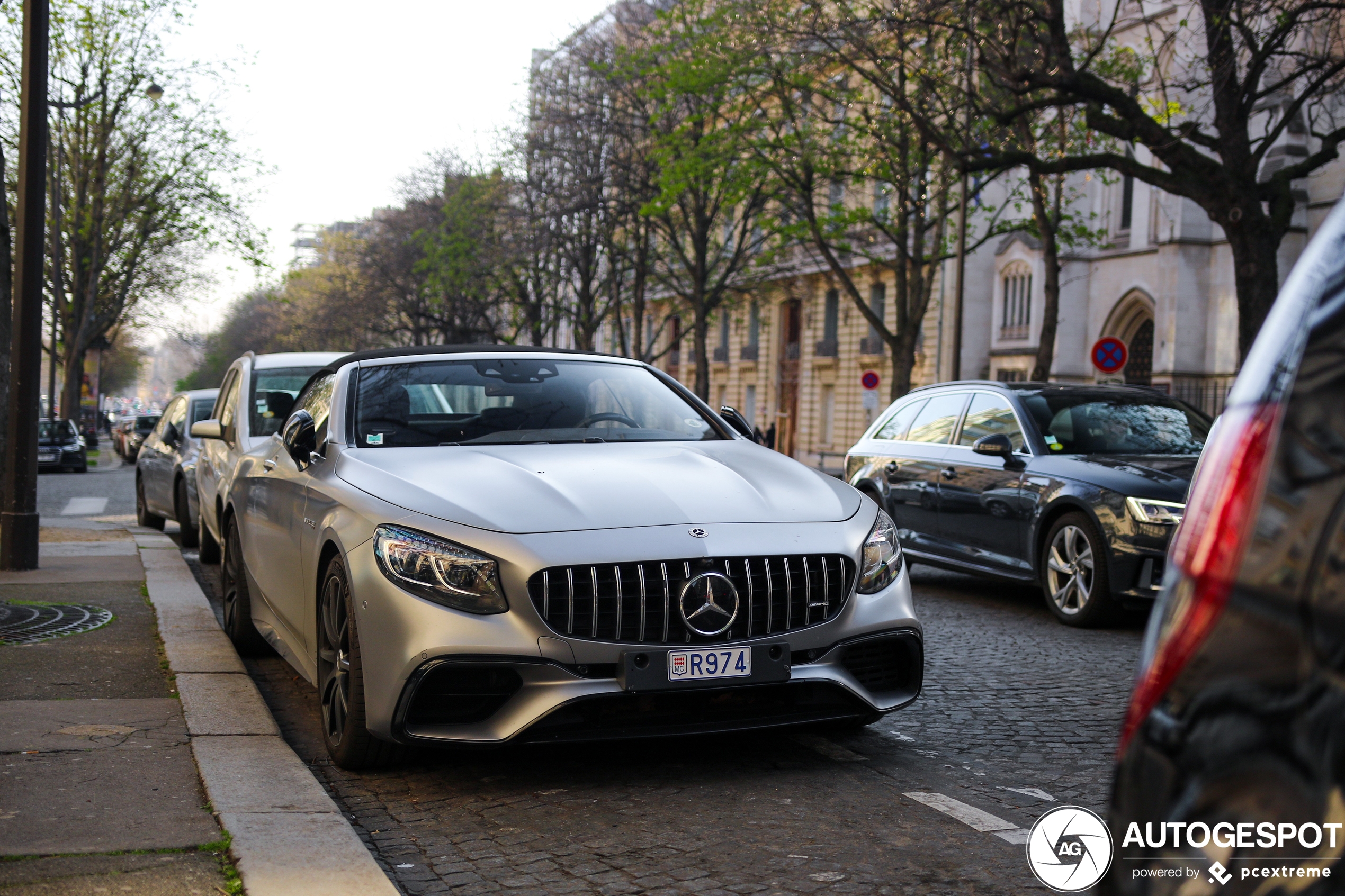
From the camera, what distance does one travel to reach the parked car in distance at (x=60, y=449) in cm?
3325

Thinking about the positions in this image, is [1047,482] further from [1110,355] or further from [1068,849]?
[1110,355]

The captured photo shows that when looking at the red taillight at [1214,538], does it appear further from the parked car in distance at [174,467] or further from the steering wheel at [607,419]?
the parked car in distance at [174,467]

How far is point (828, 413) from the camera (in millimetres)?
53000

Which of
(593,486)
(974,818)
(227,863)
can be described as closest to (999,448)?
(593,486)

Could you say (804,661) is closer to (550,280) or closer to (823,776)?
(823,776)

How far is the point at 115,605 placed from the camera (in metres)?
8.56

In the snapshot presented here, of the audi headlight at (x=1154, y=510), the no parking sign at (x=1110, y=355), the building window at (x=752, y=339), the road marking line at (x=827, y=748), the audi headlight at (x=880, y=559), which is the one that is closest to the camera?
the audi headlight at (x=880, y=559)

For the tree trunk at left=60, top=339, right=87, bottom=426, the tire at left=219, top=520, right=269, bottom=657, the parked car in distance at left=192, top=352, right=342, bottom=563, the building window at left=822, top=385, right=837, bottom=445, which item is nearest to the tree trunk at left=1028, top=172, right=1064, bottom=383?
the parked car in distance at left=192, top=352, right=342, bottom=563

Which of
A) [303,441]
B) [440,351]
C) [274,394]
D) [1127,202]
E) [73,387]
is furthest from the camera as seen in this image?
[73,387]

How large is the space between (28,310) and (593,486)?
23.5 ft

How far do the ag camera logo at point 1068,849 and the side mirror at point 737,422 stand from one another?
2.51m

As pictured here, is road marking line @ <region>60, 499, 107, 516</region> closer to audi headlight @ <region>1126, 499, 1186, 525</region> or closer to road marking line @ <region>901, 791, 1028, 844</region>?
audi headlight @ <region>1126, 499, 1186, 525</region>

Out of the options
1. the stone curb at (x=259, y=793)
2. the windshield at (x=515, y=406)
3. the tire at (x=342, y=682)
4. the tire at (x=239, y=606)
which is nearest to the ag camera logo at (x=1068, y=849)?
the stone curb at (x=259, y=793)

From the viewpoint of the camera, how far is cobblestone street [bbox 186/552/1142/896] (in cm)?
381
